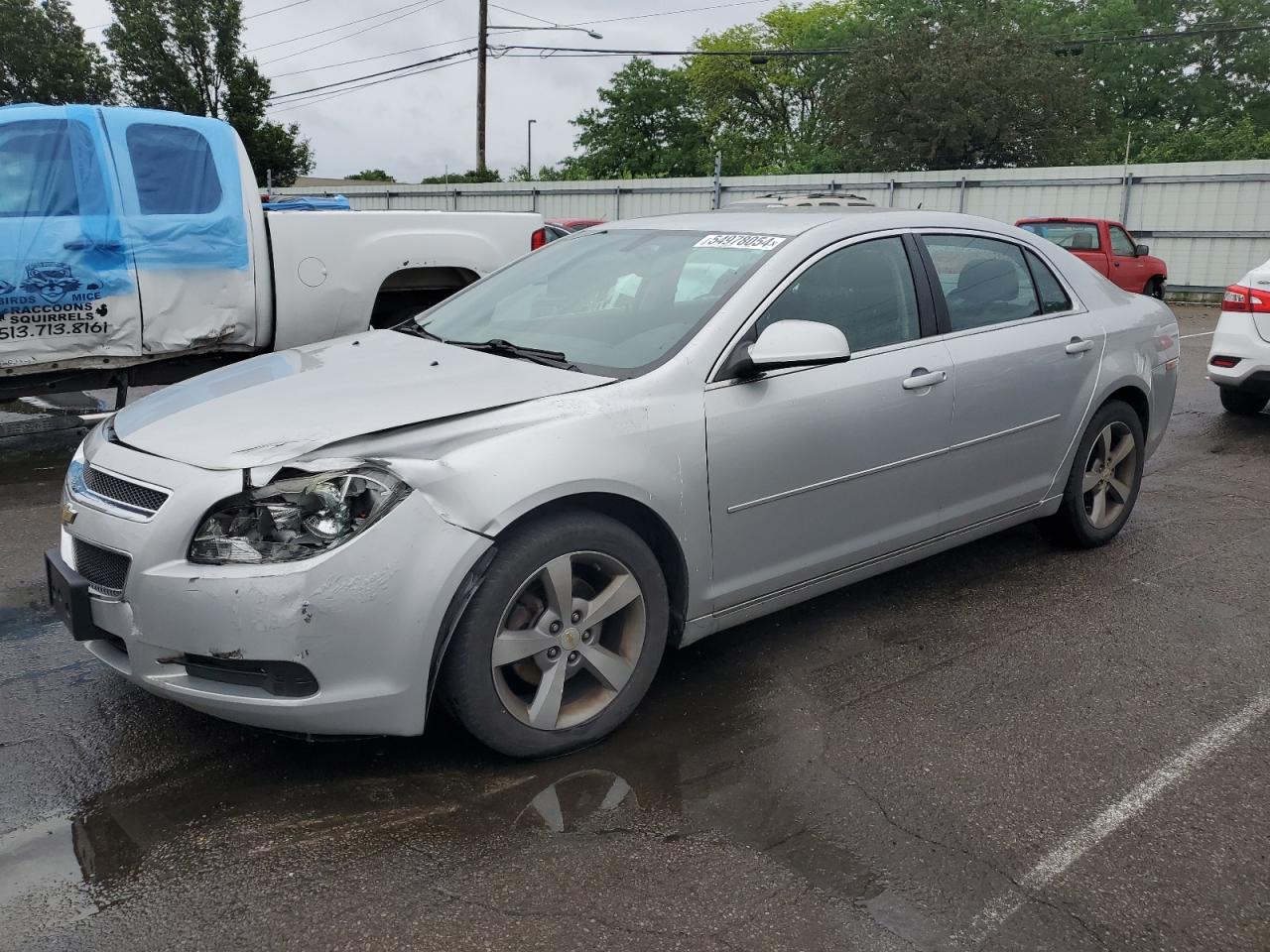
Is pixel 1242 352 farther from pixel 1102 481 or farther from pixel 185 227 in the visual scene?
pixel 185 227

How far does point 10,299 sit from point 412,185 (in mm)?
29345

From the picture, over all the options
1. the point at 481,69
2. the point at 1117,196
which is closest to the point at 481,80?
the point at 481,69

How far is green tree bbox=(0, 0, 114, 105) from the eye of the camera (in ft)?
149

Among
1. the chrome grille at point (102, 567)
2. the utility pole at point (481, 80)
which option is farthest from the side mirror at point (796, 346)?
the utility pole at point (481, 80)

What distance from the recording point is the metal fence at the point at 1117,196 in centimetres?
2228

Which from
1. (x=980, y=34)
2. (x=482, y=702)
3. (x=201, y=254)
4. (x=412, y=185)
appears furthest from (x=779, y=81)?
(x=482, y=702)

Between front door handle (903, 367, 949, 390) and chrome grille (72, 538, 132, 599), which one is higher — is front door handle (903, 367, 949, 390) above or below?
above

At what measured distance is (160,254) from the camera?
6836 mm

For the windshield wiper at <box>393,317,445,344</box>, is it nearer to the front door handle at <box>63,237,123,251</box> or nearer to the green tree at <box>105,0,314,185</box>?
the front door handle at <box>63,237,123,251</box>

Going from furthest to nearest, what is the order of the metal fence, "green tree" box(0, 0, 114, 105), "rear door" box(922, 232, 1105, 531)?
"green tree" box(0, 0, 114, 105) → the metal fence → "rear door" box(922, 232, 1105, 531)

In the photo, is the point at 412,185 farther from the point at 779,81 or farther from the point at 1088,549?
the point at 779,81

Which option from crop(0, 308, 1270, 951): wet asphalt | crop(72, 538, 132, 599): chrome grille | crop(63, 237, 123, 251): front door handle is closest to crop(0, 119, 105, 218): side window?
crop(63, 237, 123, 251): front door handle

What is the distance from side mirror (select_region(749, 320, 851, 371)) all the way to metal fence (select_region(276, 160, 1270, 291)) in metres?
17.9

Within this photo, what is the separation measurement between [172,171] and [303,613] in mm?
5137
